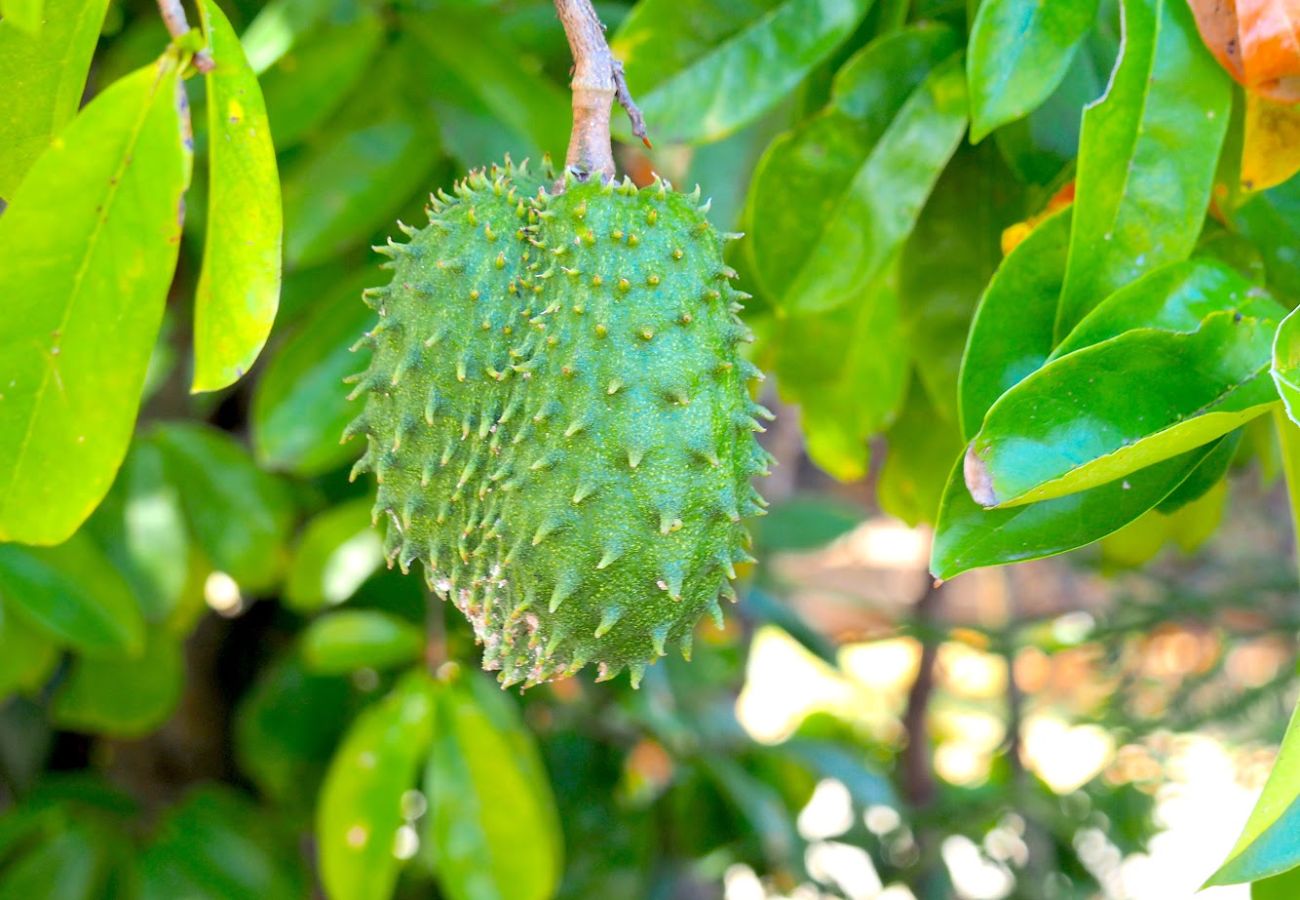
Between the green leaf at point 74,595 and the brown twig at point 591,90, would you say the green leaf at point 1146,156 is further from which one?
the green leaf at point 74,595

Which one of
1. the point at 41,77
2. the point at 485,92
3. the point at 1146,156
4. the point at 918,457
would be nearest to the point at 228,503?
the point at 485,92

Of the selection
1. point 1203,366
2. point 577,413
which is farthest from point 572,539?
point 1203,366

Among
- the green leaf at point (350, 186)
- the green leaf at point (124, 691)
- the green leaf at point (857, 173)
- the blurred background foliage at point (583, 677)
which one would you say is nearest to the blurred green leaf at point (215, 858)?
the blurred background foliage at point (583, 677)

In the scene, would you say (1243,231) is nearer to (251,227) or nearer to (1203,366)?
(1203,366)

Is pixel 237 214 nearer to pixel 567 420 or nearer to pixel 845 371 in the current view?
pixel 567 420

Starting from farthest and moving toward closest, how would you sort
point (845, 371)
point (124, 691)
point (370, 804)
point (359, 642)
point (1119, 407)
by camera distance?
point (124, 691), point (359, 642), point (370, 804), point (845, 371), point (1119, 407)
